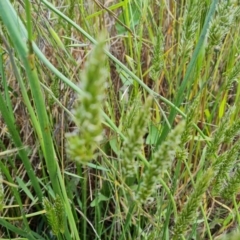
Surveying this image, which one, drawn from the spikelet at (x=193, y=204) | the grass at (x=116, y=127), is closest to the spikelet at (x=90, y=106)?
the grass at (x=116, y=127)

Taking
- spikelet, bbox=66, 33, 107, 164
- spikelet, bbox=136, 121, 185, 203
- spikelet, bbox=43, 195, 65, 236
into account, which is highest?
spikelet, bbox=66, 33, 107, 164

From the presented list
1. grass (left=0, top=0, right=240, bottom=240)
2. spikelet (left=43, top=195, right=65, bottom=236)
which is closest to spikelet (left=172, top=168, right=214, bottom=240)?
grass (left=0, top=0, right=240, bottom=240)

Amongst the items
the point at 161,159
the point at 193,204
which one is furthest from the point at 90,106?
the point at 193,204

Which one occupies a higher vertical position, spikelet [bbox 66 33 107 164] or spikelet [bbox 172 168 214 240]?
spikelet [bbox 66 33 107 164]

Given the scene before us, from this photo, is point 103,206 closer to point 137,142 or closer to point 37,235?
point 37,235

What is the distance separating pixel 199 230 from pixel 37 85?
22.9 inches

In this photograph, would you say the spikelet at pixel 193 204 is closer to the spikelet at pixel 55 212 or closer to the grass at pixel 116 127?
the grass at pixel 116 127

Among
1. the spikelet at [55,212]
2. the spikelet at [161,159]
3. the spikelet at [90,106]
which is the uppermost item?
the spikelet at [90,106]

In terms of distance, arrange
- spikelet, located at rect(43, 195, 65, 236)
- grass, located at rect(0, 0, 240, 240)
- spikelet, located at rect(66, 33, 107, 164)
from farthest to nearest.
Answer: spikelet, located at rect(43, 195, 65, 236) < grass, located at rect(0, 0, 240, 240) < spikelet, located at rect(66, 33, 107, 164)

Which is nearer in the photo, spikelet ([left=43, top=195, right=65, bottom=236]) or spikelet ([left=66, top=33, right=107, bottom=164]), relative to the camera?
spikelet ([left=66, top=33, right=107, bottom=164])

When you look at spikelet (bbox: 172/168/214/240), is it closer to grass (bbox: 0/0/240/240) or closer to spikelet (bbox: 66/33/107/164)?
grass (bbox: 0/0/240/240)

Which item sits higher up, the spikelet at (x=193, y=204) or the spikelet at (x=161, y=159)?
the spikelet at (x=161, y=159)

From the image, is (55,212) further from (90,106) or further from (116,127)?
(90,106)

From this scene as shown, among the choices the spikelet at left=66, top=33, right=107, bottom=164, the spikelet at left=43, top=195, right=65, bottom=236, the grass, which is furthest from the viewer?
the spikelet at left=43, top=195, right=65, bottom=236
